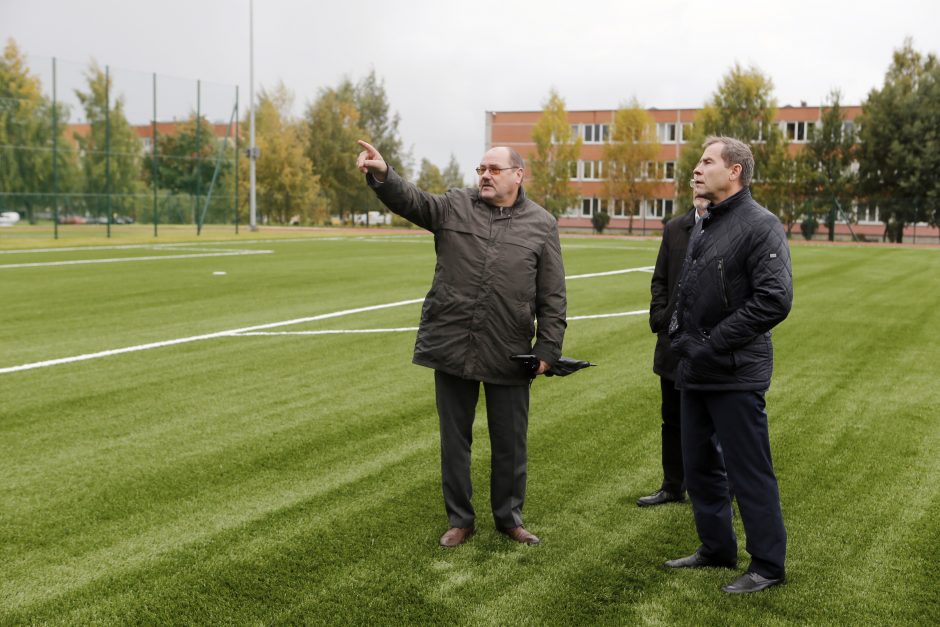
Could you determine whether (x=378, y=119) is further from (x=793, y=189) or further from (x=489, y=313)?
(x=489, y=313)

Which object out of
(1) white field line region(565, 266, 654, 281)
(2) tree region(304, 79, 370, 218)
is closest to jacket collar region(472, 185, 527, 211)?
(1) white field line region(565, 266, 654, 281)

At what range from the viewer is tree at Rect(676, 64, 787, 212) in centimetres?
4900

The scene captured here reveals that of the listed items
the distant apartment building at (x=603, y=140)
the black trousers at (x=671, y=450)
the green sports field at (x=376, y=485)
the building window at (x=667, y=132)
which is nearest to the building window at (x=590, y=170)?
the distant apartment building at (x=603, y=140)

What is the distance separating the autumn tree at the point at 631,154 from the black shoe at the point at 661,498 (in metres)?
53.6

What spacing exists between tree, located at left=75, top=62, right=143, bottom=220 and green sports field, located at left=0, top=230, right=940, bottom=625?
2364 centimetres

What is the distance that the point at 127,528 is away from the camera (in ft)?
15.3

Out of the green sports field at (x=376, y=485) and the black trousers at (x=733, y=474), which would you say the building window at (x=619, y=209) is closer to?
the green sports field at (x=376, y=485)

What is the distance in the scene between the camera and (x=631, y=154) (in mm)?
58219

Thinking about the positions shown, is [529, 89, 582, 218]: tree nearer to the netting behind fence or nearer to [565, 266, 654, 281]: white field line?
the netting behind fence

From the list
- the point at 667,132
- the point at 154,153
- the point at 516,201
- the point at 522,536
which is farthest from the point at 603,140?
the point at 522,536

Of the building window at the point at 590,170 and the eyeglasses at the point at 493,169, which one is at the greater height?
the building window at the point at 590,170

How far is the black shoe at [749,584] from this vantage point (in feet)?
13.1

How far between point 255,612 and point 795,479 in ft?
11.5

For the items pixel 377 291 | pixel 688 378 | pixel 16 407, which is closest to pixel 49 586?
pixel 688 378
